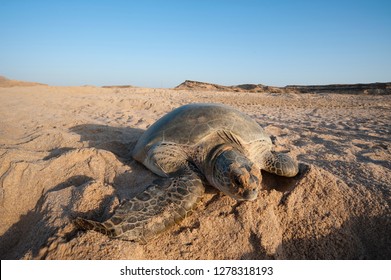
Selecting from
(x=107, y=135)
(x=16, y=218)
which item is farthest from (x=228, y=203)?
(x=107, y=135)

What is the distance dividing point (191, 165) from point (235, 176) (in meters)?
0.68

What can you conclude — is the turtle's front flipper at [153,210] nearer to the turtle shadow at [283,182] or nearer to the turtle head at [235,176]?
the turtle head at [235,176]

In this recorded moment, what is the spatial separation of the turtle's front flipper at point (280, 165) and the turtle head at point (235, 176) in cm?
44

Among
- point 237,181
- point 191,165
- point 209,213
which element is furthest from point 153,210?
point 191,165

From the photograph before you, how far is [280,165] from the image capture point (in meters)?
2.31

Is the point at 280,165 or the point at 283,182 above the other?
the point at 280,165

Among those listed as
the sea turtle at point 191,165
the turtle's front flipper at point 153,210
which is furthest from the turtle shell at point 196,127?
the turtle's front flipper at point 153,210

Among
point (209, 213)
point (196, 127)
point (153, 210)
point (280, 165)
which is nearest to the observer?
point (153, 210)

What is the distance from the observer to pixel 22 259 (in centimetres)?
136

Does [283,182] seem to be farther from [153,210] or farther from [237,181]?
[153,210]

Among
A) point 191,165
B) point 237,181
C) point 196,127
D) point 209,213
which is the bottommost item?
point 209,213

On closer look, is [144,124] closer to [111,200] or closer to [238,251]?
[111,200]

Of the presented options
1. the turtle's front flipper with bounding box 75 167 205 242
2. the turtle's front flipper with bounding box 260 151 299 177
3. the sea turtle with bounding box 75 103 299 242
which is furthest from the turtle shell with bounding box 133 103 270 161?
the turtle's front flipper with bounding box 75 167 205 242

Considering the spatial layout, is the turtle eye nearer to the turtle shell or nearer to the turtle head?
the turtle head
